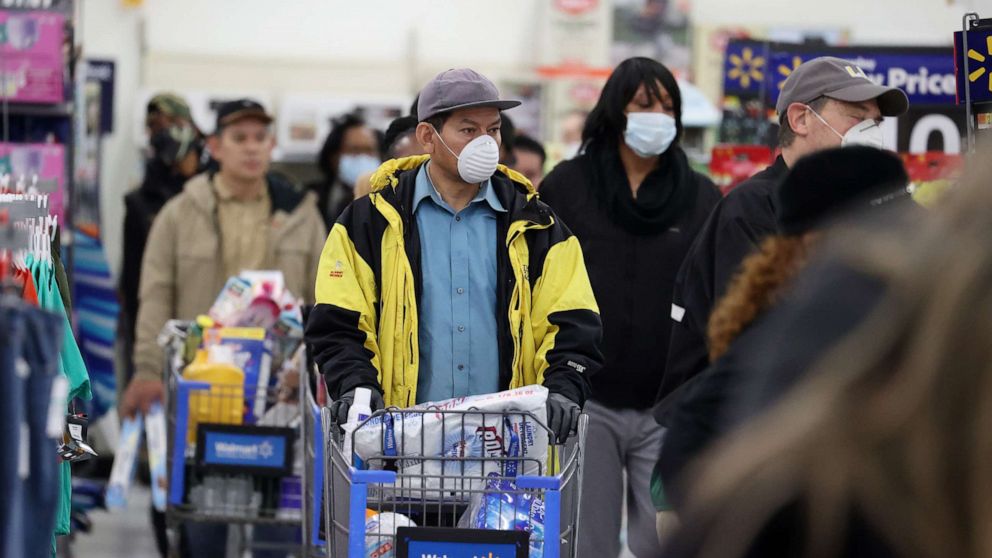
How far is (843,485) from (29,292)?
96.7 inches

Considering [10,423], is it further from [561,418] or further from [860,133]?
[860,133]

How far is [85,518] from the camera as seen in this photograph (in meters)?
6.90

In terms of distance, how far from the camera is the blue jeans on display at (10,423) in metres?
2.35

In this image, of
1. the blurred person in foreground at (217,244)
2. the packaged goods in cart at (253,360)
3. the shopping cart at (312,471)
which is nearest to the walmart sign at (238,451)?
the packaged goods in cart at (253,360)

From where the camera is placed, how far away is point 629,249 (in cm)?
452

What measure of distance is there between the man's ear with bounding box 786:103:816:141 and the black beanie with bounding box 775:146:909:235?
165cm

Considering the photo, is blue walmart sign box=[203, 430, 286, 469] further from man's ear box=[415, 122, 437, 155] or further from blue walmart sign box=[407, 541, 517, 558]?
blue walmart sign box=[407, 541, 517, 558]

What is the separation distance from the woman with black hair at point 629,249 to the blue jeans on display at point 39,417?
218 cm

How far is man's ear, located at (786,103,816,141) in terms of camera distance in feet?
12.2

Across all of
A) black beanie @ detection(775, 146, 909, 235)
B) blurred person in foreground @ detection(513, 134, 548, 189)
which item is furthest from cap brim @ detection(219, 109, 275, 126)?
black beanie @ detection(775, 146, 909, 235)

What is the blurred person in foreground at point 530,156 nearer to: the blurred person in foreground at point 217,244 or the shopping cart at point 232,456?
the blurred person in foreground at point 217,244

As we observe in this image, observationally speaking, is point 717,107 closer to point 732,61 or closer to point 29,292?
point 732,61

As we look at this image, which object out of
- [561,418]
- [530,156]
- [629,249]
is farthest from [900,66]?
[561,418]

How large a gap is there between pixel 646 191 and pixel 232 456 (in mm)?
1552
